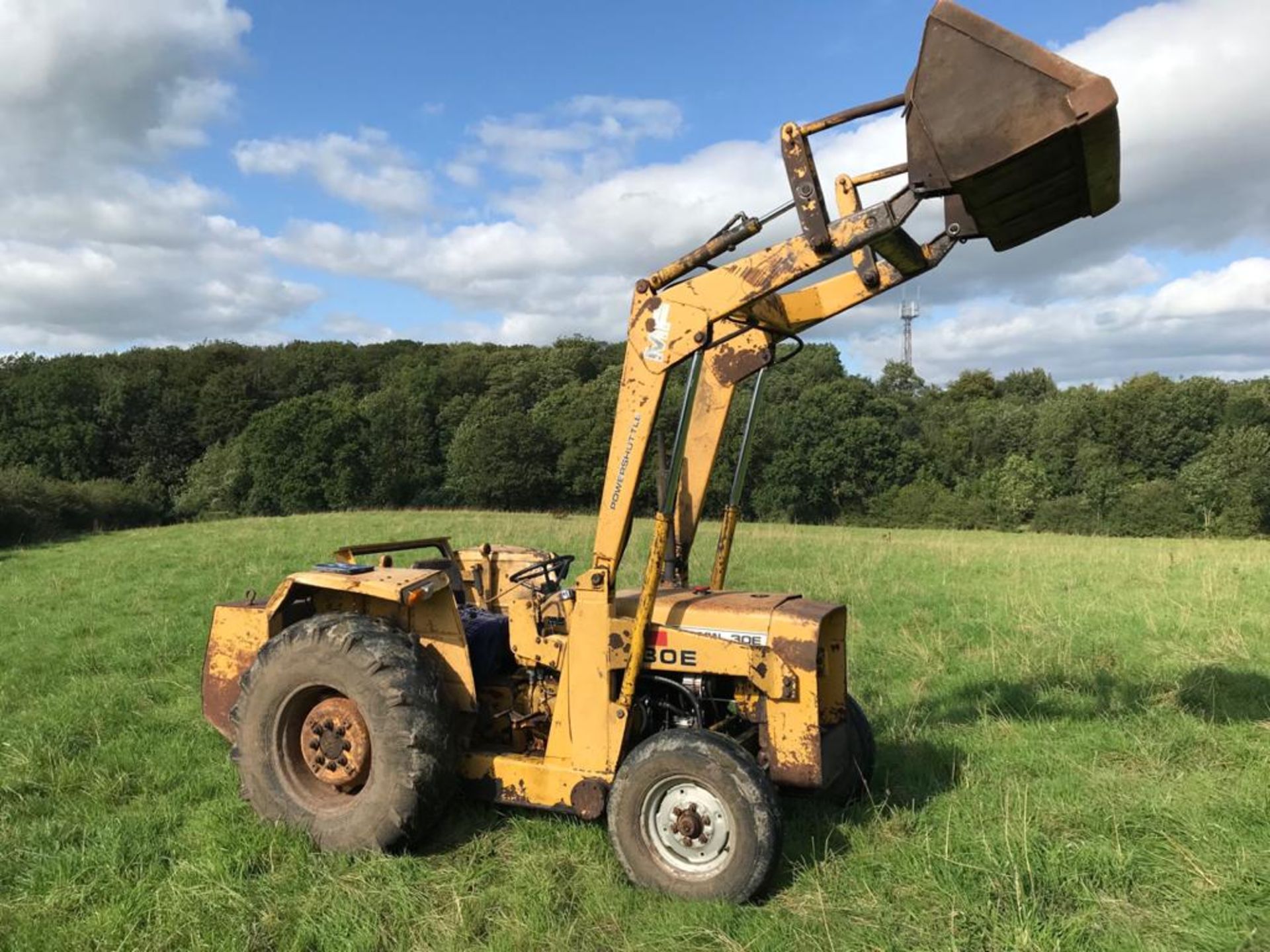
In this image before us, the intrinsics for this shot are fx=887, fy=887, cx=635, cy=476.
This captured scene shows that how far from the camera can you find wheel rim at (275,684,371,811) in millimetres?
4816

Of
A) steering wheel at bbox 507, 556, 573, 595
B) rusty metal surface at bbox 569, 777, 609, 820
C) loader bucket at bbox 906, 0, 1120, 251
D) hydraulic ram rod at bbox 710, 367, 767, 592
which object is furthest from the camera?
steering wheel at bbox 507, 556, 573, 595

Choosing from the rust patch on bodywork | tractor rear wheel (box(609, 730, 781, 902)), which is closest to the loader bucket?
the rust patch on bodywork

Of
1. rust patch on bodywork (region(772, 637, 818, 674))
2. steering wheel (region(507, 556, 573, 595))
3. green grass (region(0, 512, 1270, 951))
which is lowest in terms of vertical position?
green grass (region(0, 512, 1270, 951))

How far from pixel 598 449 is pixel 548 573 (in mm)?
49462

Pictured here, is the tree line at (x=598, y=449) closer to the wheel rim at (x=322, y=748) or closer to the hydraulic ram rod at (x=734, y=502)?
the hydraulic ram rod at (x=734, y=502)

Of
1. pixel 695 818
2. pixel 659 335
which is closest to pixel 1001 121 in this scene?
pixel 659 335

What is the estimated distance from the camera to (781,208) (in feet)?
14.0

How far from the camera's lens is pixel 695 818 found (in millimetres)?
4211

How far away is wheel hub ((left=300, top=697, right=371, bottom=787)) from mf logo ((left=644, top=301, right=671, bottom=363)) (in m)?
2.46

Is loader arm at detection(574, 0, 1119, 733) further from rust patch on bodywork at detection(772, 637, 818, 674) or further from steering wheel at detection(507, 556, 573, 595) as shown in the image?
steering wheel at detection(507, 556, 573, 595)

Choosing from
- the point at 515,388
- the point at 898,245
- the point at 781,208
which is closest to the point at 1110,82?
the point at 898,245

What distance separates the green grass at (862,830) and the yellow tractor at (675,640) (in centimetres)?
30

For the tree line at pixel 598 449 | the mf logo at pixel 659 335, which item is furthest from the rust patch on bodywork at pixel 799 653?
the tree line at pixel 598 449

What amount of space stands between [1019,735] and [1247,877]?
91.5 inches
